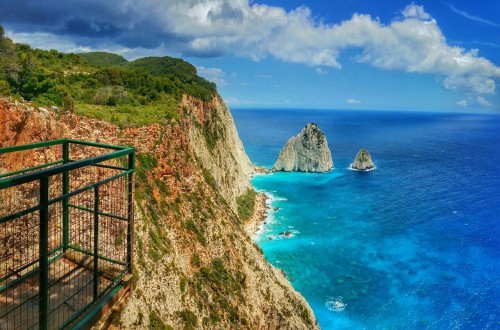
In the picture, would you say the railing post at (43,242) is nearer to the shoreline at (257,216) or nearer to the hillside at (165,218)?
the hillside at (165,218)

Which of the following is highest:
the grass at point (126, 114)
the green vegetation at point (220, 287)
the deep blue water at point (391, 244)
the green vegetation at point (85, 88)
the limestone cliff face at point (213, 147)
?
the green vegetation at point (85, 88)

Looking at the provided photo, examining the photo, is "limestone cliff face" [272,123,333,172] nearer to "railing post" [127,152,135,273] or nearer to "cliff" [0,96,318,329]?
"cliff" [0,96,318,329]

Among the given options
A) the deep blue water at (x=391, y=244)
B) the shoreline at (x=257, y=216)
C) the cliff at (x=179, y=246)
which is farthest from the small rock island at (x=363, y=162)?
the cliff at (x=179, y=246)

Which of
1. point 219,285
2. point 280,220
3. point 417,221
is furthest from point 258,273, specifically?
point 417,221

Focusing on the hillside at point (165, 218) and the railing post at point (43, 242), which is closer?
the railing post at point (43, 242)

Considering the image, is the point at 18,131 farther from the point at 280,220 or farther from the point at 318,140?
the point at 318,140

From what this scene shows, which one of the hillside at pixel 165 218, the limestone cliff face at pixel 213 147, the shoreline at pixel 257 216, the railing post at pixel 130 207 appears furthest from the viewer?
the shoreline at pixel 257 216

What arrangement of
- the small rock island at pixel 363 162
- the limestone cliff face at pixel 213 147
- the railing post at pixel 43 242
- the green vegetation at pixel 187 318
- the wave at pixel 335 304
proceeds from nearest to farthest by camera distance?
1. the railing post at pixel 43 242
2. the green vegetation at pixel 187 318
3. the wave at pixel 335 304
4. the limestone cliff face at pixel 213 147
5. the small rock island at pixel 363 162

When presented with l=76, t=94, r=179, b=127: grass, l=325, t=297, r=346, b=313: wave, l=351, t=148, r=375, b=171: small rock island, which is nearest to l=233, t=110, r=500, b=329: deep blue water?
l=325, t=297, r=346, b=313: wave

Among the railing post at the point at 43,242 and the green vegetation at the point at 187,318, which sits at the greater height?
the railing post at the point at 43,242
